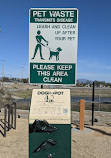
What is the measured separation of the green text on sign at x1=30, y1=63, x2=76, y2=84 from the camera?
3299mm

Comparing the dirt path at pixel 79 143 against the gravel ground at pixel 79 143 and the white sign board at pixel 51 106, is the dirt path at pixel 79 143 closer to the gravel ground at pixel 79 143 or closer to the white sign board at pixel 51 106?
the gravel ground at pixel 79 143

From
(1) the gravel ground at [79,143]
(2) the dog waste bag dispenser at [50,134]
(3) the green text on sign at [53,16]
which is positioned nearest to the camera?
(2) the dog waste bag dispenser at [50,134]

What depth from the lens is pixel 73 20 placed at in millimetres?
3234

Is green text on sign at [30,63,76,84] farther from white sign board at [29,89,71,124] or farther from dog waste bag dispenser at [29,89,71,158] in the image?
dog waste bag dispenser at [29,89,71,158]

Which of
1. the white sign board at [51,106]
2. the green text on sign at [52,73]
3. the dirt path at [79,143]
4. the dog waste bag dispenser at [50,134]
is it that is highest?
the green text on sign at [52,73]

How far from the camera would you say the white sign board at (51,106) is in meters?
2.92

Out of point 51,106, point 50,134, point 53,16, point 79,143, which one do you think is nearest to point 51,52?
point 53,16

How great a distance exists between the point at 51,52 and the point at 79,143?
3.60m

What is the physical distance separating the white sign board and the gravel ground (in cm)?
234

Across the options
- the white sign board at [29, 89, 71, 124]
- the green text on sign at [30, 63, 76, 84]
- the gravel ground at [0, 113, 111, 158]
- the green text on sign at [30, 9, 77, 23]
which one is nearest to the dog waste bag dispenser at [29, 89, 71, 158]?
the white sign board at [29, 89, 71, 124]

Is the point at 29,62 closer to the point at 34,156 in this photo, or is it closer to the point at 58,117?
the point at 58,117

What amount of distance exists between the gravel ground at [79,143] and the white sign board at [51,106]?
234 centimetres

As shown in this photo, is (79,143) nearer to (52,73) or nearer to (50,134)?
(50,134)

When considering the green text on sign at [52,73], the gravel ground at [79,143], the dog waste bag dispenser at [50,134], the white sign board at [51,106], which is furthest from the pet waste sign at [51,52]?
the gravel ground at [79,143]
